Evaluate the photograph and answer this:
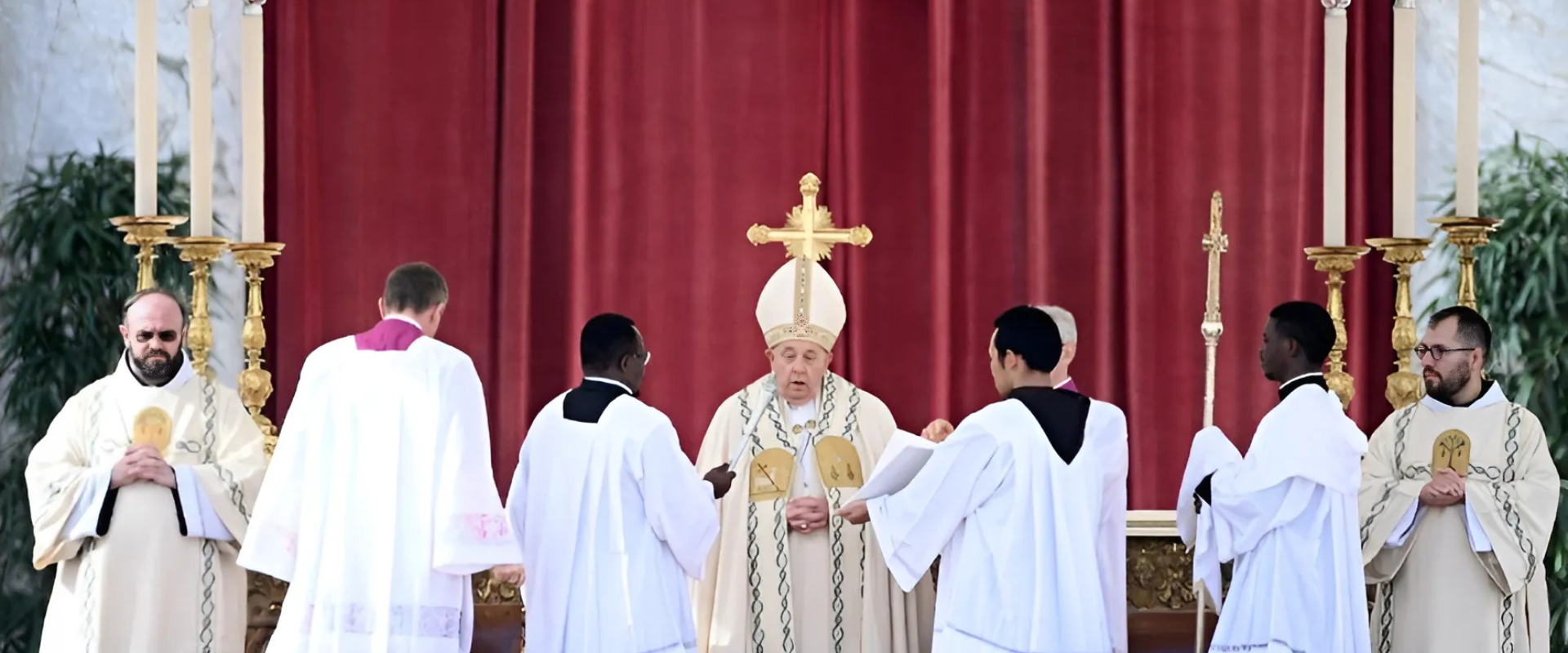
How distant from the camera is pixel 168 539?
19.2 feet

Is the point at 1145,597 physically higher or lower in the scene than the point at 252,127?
lower

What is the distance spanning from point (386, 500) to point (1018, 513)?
173cm

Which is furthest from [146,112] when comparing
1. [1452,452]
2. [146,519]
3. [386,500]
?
[1452,452]

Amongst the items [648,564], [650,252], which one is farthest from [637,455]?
[650,252]

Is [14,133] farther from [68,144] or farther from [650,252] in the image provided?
[650,252]

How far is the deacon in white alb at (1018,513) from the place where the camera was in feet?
17.6

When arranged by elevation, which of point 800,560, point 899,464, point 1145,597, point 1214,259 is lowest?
point 1145,597

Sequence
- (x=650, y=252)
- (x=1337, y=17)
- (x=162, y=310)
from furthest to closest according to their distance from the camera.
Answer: (x=650, y=252), (x=1337, y=17), (x=162, y=310)

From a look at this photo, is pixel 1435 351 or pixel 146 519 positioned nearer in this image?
pixel 146 519

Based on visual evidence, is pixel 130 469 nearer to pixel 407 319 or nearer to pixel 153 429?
pixel 153 429

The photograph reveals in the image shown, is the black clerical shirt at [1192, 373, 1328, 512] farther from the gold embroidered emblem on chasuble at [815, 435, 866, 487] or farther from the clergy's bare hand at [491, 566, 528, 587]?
the clergy's bare hand at [491, 566, 528, 587]

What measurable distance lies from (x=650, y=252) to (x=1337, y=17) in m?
2.87

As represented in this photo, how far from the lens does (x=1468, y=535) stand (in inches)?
233

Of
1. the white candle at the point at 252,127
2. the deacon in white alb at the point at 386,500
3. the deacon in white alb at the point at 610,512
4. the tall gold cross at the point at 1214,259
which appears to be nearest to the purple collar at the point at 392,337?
the deacon in white alb at the point at 386,500
